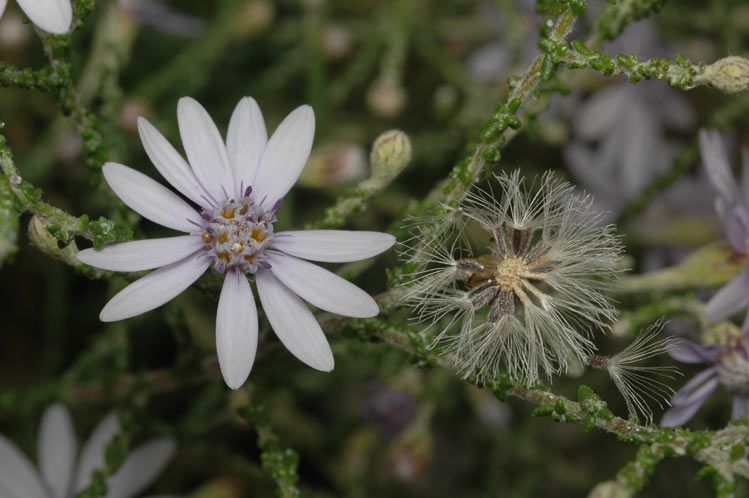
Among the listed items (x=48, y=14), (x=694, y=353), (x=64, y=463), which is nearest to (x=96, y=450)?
(x=64, y=463)

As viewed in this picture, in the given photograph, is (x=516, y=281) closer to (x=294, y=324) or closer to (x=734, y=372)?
(x=294, y=324)

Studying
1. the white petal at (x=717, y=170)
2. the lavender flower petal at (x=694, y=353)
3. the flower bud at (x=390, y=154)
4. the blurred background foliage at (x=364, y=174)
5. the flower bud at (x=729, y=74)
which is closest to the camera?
the flower bud at (x=729, y=74)

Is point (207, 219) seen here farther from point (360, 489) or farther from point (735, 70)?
point (360, 489)

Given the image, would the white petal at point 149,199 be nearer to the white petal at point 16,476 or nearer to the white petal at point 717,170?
the white petal at point 16,476

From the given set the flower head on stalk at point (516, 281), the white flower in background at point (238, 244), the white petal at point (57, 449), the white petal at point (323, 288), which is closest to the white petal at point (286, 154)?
the white flower in background at point (238, 244)

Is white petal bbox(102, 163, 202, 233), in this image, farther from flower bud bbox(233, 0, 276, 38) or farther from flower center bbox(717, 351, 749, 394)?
flower bud bbox(233, 0, 276, 38)

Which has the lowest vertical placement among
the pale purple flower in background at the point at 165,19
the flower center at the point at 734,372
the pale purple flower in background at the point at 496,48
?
the flower center at the point at 734,372
